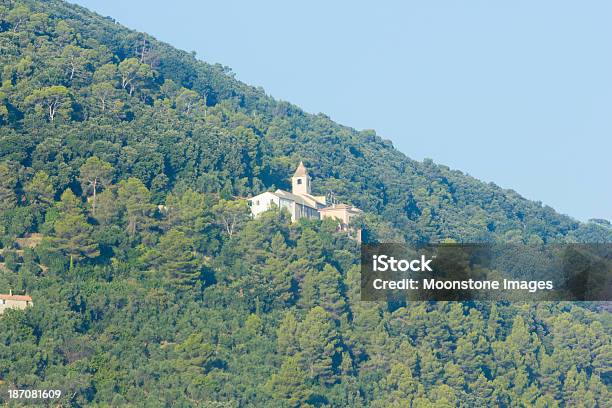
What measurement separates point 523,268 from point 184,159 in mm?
17031

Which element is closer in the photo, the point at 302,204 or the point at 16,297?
the point at 16,297

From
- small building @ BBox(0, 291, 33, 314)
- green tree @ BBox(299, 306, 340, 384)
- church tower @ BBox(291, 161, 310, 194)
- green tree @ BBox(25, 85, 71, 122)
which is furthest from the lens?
church tower @ BBox(291, 161, 310, 194)

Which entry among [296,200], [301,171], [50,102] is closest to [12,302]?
[50,102]

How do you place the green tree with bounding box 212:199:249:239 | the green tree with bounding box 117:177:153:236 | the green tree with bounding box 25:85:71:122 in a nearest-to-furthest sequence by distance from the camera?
the green tree with bounding box 117:177:153:236
the green tree with bounding box 212:199:249:239
the green tree with bounding box 25:85:71:122

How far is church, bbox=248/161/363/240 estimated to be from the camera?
251 feet

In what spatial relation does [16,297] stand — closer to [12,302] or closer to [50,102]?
[12,302]

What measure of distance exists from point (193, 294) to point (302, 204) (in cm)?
1344

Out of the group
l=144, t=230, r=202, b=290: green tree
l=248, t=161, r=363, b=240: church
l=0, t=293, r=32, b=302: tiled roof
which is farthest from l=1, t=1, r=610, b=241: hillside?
l=0, t=293, r=32, b=302: tiled roof

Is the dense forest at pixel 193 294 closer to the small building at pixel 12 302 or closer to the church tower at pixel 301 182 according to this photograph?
the small building at pixel 12 302

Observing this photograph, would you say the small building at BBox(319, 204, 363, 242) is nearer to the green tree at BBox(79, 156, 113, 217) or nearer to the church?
the church

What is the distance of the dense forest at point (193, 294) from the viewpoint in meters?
61.8

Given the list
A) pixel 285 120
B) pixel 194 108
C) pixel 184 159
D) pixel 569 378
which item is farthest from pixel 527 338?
pixel 285 120

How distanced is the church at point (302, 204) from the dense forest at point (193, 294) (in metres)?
1.19

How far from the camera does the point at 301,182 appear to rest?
8475cm
